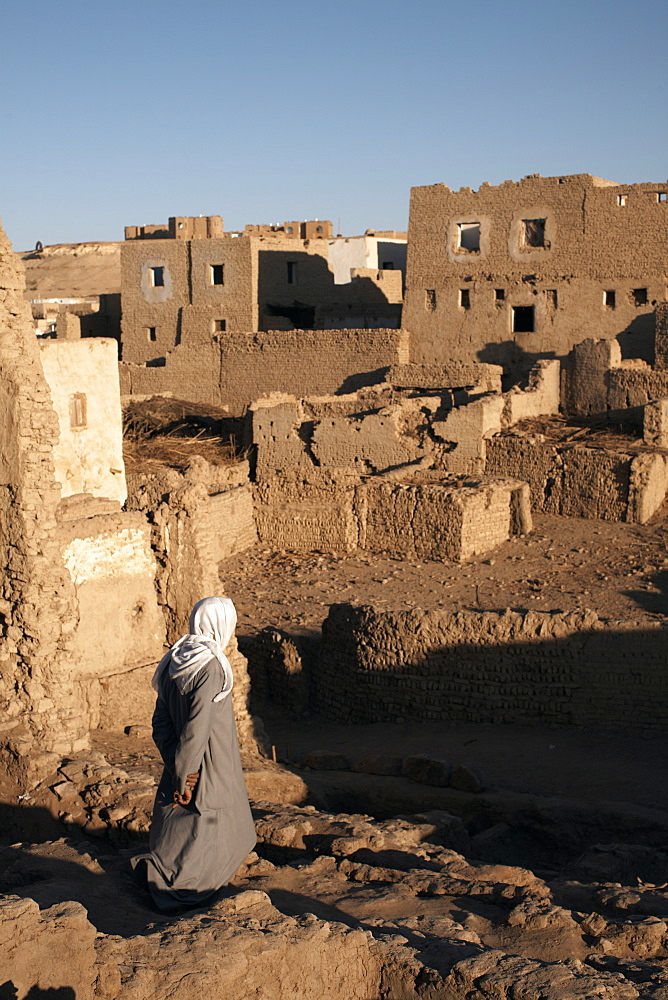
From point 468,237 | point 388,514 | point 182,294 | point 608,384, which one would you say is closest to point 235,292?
point 182,294

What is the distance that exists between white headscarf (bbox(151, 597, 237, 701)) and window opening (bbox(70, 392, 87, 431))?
11.3m

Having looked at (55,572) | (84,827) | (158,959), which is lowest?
(84,827)

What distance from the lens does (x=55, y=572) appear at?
7.12 metres

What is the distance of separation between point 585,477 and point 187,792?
11.6m

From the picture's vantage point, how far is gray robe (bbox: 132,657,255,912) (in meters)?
4.73

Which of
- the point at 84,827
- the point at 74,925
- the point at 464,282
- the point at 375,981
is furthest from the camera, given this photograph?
the point at 464,282

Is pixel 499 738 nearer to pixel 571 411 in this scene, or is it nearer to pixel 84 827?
pixel 84 827

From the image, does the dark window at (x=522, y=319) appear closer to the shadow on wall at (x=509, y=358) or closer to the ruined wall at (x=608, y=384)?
the shadow on wall at (x=509, y=358)

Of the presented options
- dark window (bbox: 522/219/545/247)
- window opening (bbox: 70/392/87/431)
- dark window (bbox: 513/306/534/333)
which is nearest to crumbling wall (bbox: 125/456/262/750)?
window opening (bbox: 70/392/87/431)

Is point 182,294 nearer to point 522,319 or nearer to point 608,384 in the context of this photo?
point 522,319

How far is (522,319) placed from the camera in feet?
76.4

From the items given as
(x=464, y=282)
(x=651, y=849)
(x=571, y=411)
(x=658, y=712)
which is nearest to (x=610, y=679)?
(x=658, y=712)

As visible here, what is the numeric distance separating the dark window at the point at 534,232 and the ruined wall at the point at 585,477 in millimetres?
7665

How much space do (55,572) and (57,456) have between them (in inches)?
331
